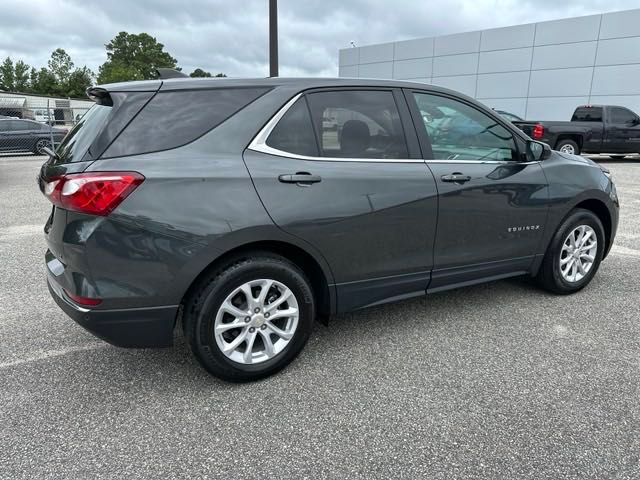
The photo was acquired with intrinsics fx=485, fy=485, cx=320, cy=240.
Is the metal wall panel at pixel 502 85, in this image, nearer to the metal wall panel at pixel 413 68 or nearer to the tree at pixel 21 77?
the metal wall panel at pixel 413 68

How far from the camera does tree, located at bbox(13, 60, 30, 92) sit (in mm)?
85688

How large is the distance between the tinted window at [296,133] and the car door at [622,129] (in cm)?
1567

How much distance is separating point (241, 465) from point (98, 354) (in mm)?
1474

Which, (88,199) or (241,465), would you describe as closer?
(241,465)

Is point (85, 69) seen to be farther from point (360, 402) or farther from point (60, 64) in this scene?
point (360, 402)

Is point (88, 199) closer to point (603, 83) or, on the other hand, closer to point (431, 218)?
point (431, 218)

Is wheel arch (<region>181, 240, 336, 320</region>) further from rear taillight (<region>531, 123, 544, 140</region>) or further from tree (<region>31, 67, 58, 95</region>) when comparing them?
tree (<region>31, 67, 58, 95</region>)

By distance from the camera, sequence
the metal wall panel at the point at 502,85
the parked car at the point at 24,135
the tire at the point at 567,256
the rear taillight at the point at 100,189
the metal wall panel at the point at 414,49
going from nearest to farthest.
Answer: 1. the rear taillight at the point at 100,189
2. the tire at the point at 567,256
3. the parked car at the point at 24,135
4. the metal wall panel at the point at 502,85
5. the metal wall panel at the point at 414,49

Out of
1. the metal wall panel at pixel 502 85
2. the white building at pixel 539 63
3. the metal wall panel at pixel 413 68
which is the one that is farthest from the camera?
the metal wall panel at pixel 413 68

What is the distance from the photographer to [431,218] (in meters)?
3.18

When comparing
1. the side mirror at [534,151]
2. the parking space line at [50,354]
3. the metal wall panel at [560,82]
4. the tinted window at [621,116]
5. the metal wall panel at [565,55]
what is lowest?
the parking space line at [50,354]

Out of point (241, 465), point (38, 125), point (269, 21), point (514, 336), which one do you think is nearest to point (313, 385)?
point (241, 465)

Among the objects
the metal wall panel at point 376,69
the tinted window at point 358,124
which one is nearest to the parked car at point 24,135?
the tinted window at point 358,124

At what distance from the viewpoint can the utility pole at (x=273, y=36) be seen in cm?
880
